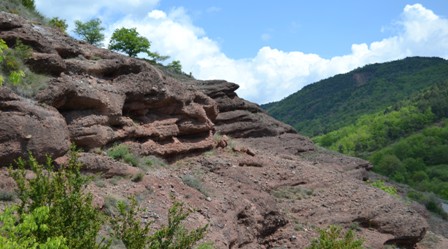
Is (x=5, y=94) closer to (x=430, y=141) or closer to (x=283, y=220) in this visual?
(x=283, y=220)

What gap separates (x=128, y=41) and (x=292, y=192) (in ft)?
68.2

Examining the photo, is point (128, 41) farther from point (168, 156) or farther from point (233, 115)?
point (168, 156)

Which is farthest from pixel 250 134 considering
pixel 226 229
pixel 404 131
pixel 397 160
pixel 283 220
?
pixel 404 131

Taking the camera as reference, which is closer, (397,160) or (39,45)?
(39,45)

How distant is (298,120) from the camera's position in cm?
15925

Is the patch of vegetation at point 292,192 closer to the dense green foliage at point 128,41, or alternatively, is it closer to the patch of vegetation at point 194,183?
the patch of vegetation at point 194,183

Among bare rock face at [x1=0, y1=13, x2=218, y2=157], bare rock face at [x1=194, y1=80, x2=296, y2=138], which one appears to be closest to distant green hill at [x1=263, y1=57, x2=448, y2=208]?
bare rock face at [x1=194, y1=80, x2=296, y2=138]

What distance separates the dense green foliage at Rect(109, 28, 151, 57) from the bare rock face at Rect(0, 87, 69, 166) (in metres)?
23.9

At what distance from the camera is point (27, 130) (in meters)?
13.1

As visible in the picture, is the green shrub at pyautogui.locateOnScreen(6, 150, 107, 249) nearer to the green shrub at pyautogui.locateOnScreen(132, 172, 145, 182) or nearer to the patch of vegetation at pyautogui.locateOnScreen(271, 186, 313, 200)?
the green shrub at pyautogui.locateOnScreen(132, 172, 145, 182)

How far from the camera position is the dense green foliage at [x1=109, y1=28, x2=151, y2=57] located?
123 ft

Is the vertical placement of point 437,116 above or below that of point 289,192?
above

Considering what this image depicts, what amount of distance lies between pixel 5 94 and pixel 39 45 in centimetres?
405

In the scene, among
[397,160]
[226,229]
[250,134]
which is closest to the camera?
[226,229]
